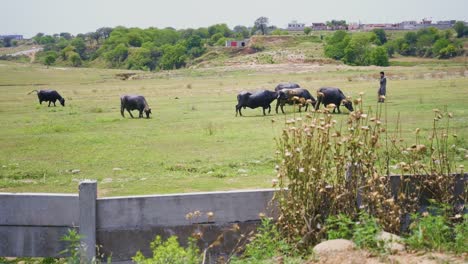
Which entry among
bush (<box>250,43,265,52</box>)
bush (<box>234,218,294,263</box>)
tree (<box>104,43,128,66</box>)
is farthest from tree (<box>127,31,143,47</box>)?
bush (<box>234,218,294,263</box>)

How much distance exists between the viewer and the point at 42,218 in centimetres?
931

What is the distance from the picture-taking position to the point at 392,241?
763cm

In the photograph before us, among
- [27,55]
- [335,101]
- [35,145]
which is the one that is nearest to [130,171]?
[35,145]

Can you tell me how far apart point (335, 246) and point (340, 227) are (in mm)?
910

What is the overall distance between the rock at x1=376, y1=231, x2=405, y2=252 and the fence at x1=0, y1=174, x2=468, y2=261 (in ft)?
6.53

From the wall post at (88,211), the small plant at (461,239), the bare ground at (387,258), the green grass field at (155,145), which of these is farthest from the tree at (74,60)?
the bare ground at (387,258)

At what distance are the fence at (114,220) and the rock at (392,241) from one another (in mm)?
1990

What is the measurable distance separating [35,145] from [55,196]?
12.2m

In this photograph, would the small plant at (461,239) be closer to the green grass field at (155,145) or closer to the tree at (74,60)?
the green grass field at (155,145)

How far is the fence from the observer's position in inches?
364

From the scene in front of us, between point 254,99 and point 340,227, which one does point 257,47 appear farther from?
point 340,227

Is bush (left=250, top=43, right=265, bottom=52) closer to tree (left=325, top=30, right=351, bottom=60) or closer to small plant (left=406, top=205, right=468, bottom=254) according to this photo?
tree (left=325, top=30, right=351, bottom=60)

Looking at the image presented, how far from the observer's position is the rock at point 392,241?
296 inches

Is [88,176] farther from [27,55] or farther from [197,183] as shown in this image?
[27,55]
